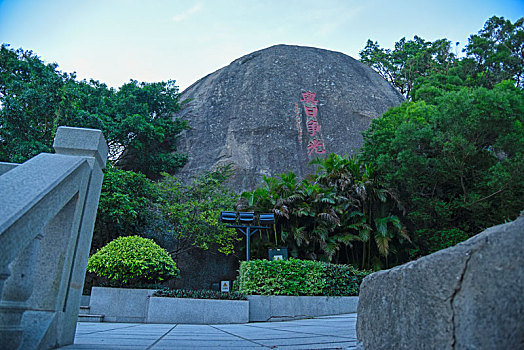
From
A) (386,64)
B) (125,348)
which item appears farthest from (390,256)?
(386,64)

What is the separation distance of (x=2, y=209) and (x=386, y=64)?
3114 cm

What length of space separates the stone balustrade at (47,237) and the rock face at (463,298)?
2.01 m

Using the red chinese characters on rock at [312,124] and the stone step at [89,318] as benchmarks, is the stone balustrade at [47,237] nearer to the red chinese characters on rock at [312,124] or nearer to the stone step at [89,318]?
the stone step at [89,318]

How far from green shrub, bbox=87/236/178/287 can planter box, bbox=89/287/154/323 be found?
420 mm

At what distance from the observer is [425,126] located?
42.6ft

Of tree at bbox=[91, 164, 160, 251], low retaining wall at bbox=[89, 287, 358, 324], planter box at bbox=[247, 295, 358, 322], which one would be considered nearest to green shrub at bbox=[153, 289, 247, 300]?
low retaining wall at bbox=[89, 287, 358, 324]

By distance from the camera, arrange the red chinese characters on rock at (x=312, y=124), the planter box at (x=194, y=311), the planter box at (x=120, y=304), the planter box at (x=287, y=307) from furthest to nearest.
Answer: the red chinese characters on rock at (x=312, y=124) → the planter box at (x=287, y=307) → the planter box at (x=120, y=304) → the planter box at (x=194, y=311)

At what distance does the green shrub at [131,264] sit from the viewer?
888cm

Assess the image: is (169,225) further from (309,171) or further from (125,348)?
(125,348)

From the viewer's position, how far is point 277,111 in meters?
20.6

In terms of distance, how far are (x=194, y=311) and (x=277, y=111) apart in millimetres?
14397

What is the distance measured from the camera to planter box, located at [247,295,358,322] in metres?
9.12

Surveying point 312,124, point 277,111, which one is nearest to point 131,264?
point 277,111

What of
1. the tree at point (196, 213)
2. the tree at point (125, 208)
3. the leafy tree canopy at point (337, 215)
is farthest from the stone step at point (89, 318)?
the leafy tree canopy at point (337, 215)
